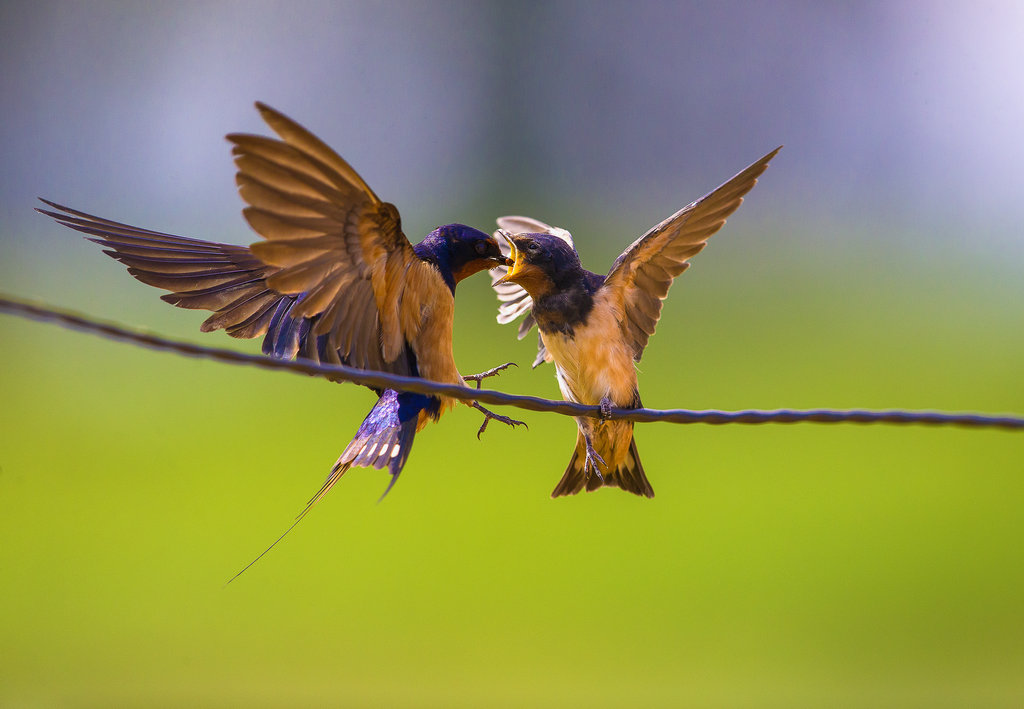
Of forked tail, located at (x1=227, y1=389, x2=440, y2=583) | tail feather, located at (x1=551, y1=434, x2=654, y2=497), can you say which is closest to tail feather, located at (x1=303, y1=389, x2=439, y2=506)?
forked tail, located at (x1=227, y1=389, x2=440, y2=583)

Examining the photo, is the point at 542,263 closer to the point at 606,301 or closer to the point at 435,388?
the point at 606,301

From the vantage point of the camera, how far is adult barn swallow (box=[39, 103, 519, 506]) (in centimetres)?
184

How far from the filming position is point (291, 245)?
1938mm

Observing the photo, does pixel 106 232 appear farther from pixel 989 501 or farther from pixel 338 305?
pixel 989 501

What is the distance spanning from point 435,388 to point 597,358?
1.05 metres

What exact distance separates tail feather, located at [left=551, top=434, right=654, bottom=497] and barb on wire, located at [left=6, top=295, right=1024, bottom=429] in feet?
3.25

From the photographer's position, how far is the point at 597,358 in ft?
8.43

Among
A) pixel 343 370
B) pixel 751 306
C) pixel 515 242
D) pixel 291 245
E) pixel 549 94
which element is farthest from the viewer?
pixel 549 94

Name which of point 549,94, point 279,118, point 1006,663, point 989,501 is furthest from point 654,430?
point 279,118

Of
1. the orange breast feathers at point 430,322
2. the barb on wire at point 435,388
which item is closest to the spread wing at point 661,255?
the orange breast feathers at point 430,322

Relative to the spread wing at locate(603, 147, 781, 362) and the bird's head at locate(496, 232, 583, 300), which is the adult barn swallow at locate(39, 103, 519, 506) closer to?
the bird's head at locate(496, 232, 583, 300)

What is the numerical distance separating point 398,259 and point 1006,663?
7876 millimetres

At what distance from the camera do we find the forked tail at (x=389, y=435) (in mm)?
2312

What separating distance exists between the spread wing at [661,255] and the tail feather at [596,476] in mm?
313
